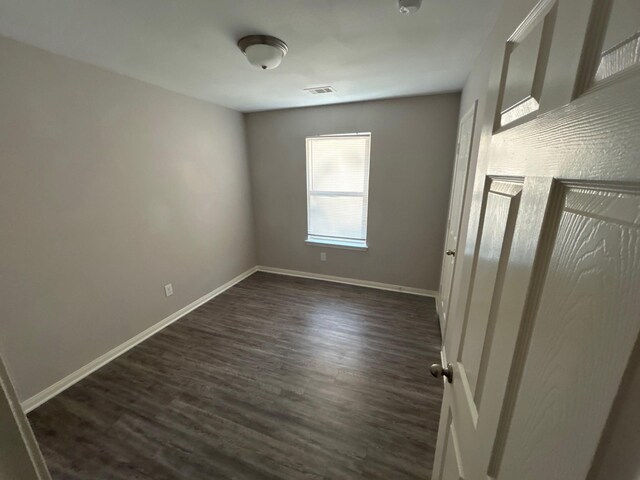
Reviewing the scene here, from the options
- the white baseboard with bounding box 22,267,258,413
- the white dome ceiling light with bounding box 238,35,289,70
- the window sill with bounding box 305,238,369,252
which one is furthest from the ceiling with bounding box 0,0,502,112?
the white baseboard with bounding box 22,267,258,413

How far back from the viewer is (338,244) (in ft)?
11.7

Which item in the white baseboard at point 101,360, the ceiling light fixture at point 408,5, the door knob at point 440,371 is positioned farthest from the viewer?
the white baseboard at point 101,360

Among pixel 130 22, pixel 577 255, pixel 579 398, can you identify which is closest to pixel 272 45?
pixel 130 22

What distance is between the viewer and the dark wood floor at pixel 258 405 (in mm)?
1401

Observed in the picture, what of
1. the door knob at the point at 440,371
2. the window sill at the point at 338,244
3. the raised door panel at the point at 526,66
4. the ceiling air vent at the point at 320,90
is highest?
→ the ceiling air vent at the point at 320,90

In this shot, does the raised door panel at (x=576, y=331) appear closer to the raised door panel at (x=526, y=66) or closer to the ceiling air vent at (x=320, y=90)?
the raised door panel at (x=526, y=66)

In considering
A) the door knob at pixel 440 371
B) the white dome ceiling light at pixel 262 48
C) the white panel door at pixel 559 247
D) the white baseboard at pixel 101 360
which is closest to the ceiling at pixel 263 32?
the white dome ceiling light at pixel 262 48

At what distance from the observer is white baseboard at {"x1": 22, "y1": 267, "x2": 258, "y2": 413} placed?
5.79 ft

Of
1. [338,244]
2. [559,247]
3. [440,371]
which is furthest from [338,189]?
[559,247]

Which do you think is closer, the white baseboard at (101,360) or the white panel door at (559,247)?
the white panel door at (559,247)

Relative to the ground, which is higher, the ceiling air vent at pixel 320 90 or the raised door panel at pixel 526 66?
the ceiling air vent at pixel 320 90

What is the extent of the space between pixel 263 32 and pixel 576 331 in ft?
6.07

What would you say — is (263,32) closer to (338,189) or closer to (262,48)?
(262,48)

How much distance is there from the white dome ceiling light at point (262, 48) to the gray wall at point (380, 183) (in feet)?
5.47
